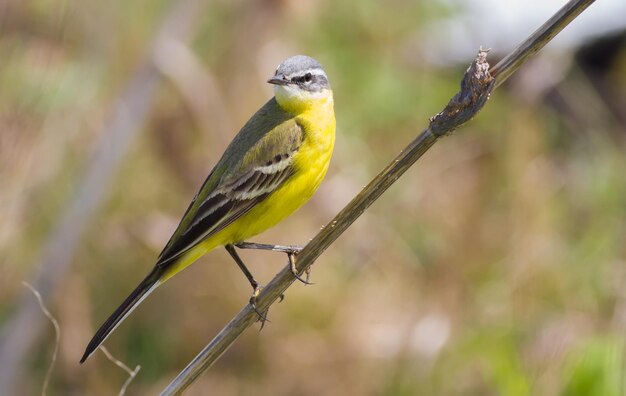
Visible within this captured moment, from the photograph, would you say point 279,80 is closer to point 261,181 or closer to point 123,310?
point 261,181

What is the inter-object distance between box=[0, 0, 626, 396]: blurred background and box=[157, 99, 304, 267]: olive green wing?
1304mm

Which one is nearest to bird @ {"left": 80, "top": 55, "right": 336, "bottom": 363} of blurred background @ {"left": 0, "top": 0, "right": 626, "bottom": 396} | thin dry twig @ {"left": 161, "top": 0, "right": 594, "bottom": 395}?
thin dry twig @ {"left": 161, "top": 0, "right": 594, "bottom": 395}

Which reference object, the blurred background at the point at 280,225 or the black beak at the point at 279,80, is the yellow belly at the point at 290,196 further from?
the blurred background at the point at 280,225

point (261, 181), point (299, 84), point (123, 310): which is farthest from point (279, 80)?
point (123, 310)

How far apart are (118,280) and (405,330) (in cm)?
173

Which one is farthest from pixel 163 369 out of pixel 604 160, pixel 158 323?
pixel 604 160

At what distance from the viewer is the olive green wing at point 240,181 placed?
3.43 m

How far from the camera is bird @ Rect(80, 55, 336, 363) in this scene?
3.43 metres

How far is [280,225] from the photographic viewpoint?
557 centimetres

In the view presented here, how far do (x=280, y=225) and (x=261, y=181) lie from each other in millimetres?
2073

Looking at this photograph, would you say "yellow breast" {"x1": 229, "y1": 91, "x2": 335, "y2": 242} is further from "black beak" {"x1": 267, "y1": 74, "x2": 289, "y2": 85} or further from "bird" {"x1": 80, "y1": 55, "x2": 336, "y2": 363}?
"black beak" {"x1": 267, "y1": 74, "x2": 289, "y2": 85}

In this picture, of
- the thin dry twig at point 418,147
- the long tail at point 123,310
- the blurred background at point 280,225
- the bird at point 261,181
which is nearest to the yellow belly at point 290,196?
the bird at point 261,181

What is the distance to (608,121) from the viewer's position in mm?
6156

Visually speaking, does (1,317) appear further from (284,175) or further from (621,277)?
(621,277)
